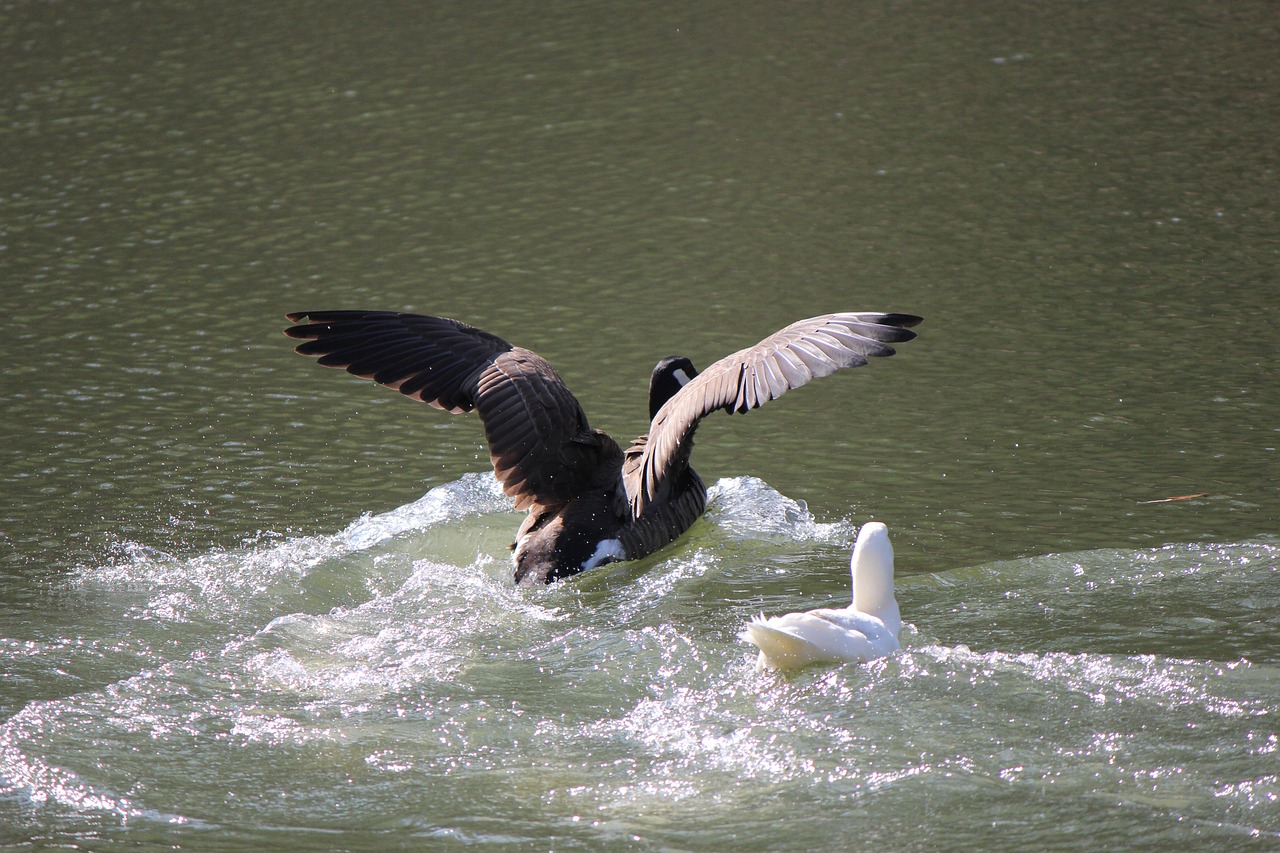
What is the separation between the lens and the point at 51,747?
15.1 ft

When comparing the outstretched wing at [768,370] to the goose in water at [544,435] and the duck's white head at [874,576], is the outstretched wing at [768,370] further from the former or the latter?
the duck's white head at [874,576]

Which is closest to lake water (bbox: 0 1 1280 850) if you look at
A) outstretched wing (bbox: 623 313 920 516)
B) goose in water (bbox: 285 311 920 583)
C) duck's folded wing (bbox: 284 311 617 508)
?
goose in water (bbox: 285 311 920 583)

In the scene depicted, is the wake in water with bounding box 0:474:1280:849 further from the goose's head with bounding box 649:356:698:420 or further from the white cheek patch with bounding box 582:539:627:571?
the goose's head with bounding box 649:356:698:420

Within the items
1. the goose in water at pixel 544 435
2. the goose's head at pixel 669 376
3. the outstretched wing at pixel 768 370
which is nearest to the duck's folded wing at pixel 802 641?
the outstretched wing at pixel 768 370

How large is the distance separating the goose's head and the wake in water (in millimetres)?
1268

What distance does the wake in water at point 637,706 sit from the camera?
412cm

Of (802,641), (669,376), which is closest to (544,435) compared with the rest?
(669,376)

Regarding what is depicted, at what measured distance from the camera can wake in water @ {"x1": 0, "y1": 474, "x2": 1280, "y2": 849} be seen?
4.12 metres

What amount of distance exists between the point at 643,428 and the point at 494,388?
1.52m

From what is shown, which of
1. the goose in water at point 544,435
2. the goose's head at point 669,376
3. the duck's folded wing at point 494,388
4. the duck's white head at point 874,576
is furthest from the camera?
the goose's head at point 669,376

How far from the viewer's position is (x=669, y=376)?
748 cm

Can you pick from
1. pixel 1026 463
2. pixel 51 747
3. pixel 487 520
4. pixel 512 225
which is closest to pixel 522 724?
pixel 51 747

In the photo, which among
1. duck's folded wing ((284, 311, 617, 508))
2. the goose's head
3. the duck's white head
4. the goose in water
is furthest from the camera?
the goose's head

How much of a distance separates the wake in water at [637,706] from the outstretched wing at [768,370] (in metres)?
0.66
